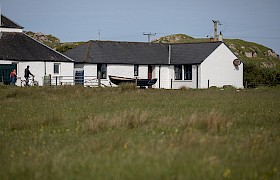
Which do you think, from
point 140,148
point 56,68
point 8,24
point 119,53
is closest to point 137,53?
point 119,53

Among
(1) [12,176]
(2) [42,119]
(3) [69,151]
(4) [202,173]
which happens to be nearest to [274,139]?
(4) [202,173]

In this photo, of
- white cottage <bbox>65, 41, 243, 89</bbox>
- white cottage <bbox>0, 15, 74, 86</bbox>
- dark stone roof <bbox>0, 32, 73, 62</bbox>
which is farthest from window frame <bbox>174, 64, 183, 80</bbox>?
dark stone roof <bbox>0, 32, 73, 62</bbox>

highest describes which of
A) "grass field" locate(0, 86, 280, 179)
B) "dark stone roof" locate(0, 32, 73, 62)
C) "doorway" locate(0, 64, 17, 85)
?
"dark stone roof" locate(0, 32, 73, 62)

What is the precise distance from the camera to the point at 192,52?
53156 mm

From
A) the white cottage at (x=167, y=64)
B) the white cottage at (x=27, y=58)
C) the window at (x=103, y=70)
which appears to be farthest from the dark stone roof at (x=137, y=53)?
the white cottage at (x=27, y=58)

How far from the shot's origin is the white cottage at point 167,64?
5022 cm

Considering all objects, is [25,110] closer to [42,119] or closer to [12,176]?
[42,119]

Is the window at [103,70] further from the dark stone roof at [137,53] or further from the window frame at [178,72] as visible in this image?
the window frame at [178,72]

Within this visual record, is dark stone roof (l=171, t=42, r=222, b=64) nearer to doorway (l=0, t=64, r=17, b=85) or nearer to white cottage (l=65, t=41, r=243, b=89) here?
white cottage (l=65, t=41, r=243, b=89)

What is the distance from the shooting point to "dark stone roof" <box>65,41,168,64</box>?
1986 inches

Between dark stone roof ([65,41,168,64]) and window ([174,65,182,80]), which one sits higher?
dark stone roof ([65,41,168,64])

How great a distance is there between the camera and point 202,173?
7711mm

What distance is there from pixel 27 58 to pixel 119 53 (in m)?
10.8

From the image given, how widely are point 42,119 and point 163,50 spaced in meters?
40.9
